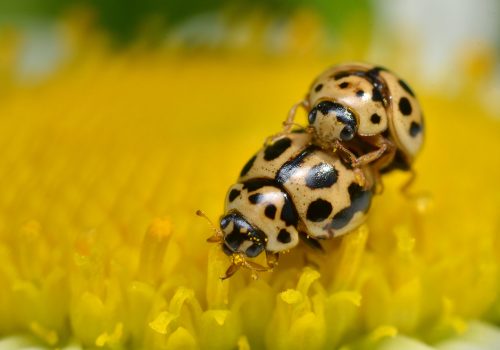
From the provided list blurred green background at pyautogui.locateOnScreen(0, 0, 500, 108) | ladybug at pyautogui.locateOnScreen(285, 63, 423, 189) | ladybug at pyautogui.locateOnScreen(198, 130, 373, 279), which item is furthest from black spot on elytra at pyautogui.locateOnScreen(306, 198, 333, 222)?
blurred green background at pyautogui.locateOnScreen(0, 0, 500, 108)

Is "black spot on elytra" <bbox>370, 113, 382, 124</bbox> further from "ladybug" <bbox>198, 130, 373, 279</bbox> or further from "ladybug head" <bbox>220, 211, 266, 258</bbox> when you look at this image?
"ladybug head" <bbox>220, 211, 266, 258</bbox>

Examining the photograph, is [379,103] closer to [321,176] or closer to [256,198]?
[321,176]

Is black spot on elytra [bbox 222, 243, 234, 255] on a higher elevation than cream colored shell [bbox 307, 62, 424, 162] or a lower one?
lower

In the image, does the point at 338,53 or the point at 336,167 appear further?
the point at 338,53

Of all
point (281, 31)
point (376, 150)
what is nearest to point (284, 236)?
point (376, 150)

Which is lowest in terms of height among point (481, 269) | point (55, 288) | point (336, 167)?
point (55, 288)

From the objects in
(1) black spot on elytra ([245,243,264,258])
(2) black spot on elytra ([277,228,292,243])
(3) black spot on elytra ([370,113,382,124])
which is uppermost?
(3) black spot on elytra ([370,113,382,124])

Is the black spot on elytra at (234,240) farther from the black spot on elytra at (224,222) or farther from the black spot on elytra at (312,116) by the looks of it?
the black spot on elytra at (312,116)

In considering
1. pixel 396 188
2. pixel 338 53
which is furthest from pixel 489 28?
pixel 396 188

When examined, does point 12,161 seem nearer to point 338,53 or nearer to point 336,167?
point 336,167

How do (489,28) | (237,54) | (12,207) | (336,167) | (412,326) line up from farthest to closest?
(489,28)
(237,54)
(12,207)
(412,326)
(336,167)
